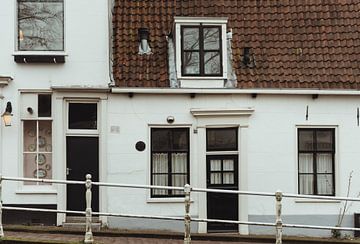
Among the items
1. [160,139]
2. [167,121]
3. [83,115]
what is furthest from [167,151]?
[83,115]

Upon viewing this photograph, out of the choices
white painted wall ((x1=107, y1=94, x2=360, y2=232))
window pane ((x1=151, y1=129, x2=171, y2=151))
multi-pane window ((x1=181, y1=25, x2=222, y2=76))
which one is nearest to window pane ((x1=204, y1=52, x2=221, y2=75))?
multi-pane window ((x1=181, y1=25, x2=222, y2=76))

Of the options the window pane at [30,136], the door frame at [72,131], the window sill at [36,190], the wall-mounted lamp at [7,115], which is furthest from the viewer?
the window pane at [30,136]

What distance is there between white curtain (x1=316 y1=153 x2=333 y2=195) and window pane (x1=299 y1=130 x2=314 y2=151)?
0.30 metres

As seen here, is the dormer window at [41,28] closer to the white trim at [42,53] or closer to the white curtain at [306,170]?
the white trim at [42,53]

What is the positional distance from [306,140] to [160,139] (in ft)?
11.2

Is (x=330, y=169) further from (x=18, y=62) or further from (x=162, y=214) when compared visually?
(x=18, y=62)

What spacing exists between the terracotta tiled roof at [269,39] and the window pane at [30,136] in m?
2.25

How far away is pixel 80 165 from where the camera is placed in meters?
16.1

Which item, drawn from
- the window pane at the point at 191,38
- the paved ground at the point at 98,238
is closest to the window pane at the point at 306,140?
the window pane at the point at 191,38

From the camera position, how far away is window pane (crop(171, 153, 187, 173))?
53.4 ft

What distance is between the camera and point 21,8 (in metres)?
15.9

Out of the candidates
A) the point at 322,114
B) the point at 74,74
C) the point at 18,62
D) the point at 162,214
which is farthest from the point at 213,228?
the point at 18,62

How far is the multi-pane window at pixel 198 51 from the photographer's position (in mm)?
16156

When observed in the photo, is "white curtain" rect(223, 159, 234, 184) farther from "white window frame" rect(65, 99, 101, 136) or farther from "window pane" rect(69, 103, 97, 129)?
"window pane" rect(69, 103, 97, 129)
